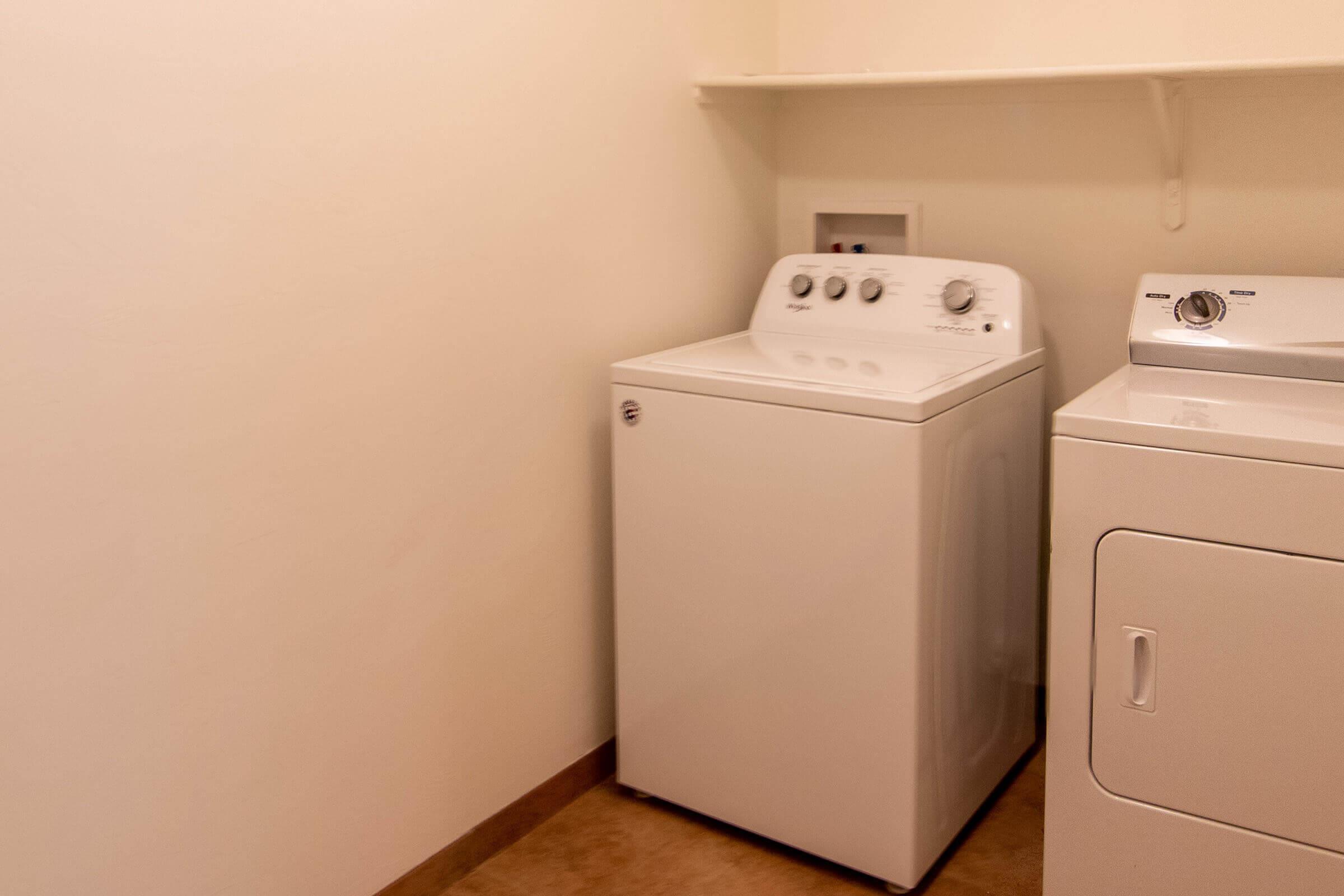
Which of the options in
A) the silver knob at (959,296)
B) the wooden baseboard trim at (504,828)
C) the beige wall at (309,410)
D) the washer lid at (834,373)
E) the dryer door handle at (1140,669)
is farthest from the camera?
the silver knob at (959,296)

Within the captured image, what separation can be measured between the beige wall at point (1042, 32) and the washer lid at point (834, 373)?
1.85 ft

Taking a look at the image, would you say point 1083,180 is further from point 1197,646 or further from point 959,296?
point 1197,646

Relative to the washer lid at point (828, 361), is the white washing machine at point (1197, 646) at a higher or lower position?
lower

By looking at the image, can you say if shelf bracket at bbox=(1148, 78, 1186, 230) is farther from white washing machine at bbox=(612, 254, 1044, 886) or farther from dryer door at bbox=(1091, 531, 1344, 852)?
dryer door at bbox=(1091, 531, 1344, 852)

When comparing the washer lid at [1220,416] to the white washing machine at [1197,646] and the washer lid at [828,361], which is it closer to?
the white washing machine at [1197,646]

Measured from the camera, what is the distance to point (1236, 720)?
144cm

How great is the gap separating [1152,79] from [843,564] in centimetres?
91

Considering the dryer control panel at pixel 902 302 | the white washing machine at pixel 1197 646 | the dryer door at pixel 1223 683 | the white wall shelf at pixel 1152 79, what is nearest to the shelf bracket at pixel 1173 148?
the white wall shelf at pixel 1152 79

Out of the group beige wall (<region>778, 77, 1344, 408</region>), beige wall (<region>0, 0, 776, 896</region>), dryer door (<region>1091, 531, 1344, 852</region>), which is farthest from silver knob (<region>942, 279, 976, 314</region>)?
dryer door (<region>1091, 531, 1344, 852</region>)

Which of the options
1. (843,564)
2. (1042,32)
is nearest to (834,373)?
(843,564)

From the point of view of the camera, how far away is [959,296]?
2002 millimetres

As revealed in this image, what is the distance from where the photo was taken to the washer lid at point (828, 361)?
1747 mm

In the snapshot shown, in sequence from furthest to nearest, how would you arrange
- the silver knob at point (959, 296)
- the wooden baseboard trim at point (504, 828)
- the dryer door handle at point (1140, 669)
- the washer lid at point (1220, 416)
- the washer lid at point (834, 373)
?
1. the silver knob at point (959, 296)
2. the wooden baseboard trim at point (504, 828)
3. the washer lid at point (834, 373)
4. the dryer door handle at point (1140, 669)
5. the washer lid at point (1220, 416)

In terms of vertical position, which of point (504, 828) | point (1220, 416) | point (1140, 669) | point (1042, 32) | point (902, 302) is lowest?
point (504, 828)
